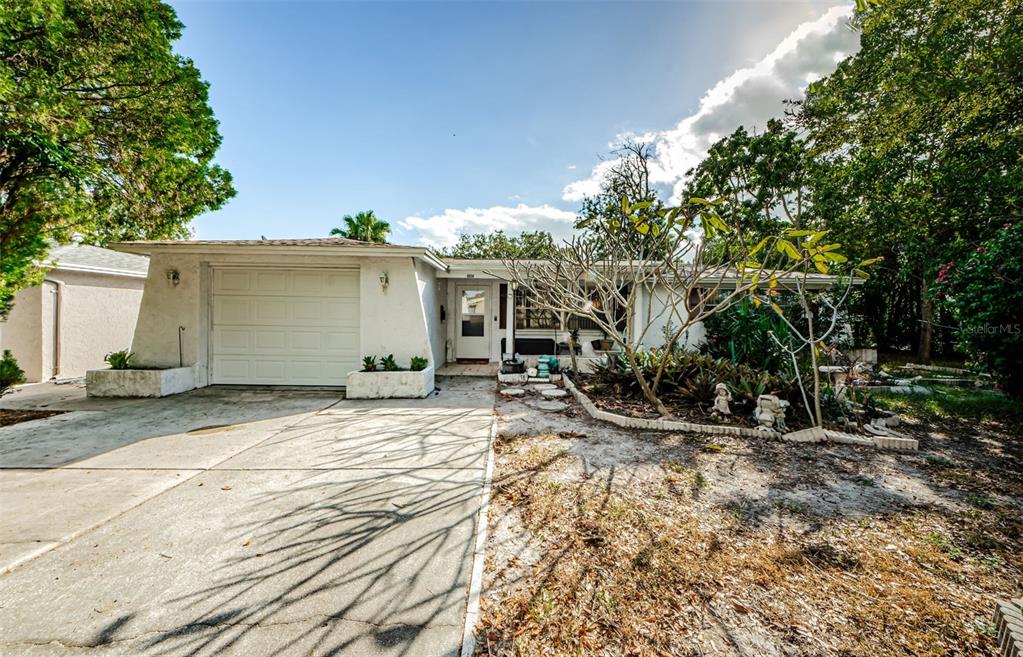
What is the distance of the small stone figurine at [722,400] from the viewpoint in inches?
211

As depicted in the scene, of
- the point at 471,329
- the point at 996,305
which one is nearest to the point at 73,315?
the point at 471,329

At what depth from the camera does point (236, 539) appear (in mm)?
2578

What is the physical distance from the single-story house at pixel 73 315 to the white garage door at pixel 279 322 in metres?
3.36

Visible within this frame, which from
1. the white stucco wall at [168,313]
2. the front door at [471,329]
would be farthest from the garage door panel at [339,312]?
the front door at [471,329]

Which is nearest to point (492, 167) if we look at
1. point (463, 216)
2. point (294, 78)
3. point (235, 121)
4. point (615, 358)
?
point (294, 78)

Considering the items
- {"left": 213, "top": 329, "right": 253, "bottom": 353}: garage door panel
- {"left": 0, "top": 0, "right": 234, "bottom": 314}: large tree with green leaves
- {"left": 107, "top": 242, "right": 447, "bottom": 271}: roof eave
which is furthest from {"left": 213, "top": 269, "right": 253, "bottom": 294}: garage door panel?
{"left": 0, "top": 0, "right": 234, "bottom": 314}: large tree with green leaves

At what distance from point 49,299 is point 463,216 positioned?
25633 mm

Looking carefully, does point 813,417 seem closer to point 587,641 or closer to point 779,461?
point 779,461

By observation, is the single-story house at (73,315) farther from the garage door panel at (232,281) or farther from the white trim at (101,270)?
the garage door panel at (232,281)

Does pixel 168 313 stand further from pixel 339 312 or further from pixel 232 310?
pixel 339 312

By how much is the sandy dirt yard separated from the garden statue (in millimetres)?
580

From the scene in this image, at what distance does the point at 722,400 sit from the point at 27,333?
555 inches

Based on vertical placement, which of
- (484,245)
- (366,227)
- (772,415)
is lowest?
(772,415)

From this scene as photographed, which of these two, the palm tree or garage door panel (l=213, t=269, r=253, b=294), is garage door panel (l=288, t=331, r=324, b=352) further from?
the palm tree
